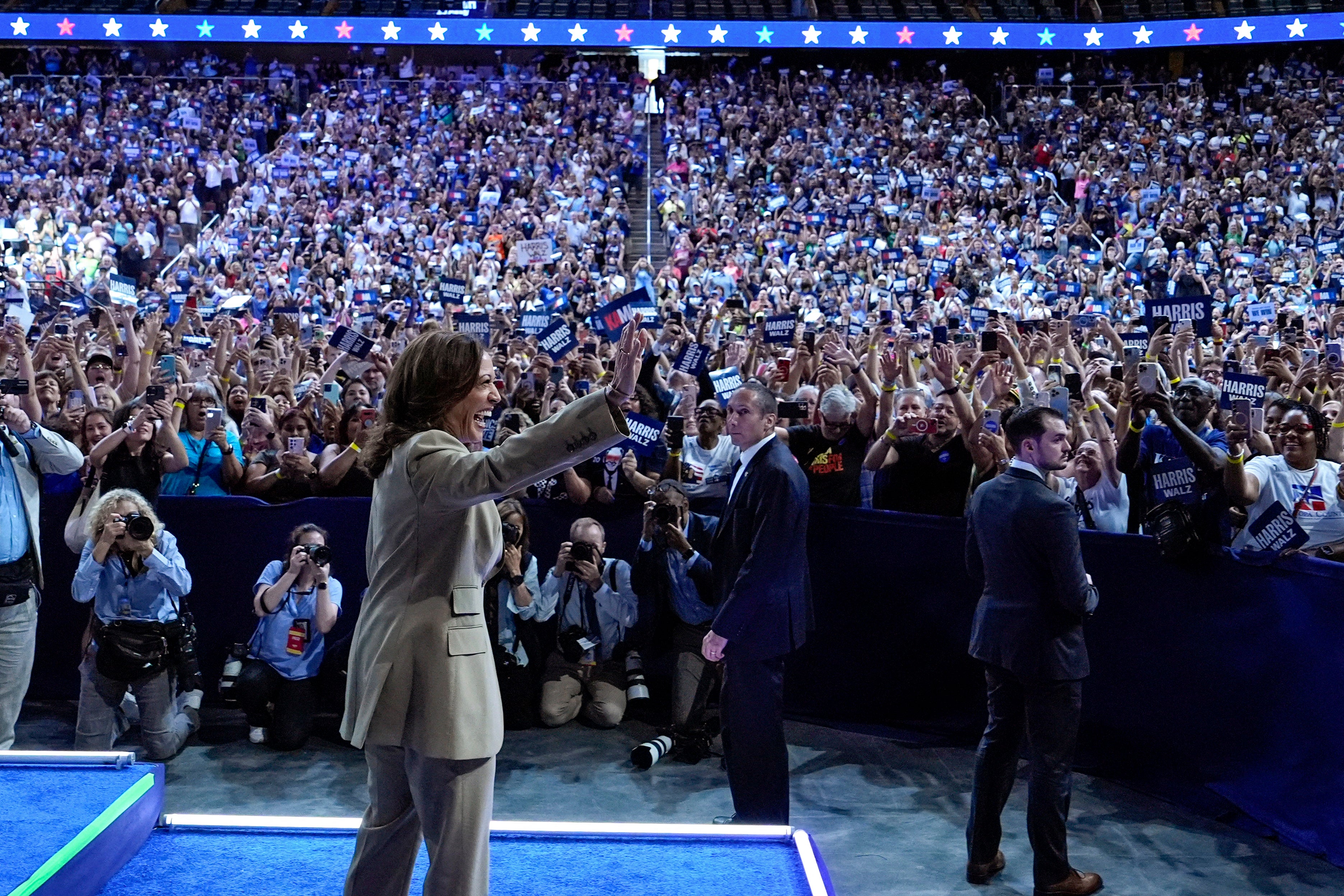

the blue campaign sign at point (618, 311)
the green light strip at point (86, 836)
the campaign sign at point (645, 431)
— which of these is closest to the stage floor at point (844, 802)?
the green light strip at point (86, 836)

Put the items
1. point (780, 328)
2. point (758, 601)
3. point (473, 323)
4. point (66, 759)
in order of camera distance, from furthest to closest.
Result: point (780, 328)
point (473, 323)
point (758, 601)
point (66, 759)

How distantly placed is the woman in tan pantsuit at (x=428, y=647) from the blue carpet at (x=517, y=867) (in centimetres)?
98

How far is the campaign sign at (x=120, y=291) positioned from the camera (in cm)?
872

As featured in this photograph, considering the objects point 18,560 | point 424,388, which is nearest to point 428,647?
point 424,388

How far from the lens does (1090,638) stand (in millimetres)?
5590

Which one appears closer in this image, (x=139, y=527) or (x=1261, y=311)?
(x=139, y=527)

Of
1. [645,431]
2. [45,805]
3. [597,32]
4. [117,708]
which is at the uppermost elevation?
[597,32]

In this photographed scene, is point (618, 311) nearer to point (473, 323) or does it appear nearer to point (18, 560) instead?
point (473, 323)

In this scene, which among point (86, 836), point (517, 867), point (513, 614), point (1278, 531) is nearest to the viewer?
point (86, 836)

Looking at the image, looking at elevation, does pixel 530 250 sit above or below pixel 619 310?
above

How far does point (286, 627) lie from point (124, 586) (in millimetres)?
762

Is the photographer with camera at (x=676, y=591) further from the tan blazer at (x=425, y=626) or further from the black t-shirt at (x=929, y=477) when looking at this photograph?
the tan blazer at (x=425, y=626)

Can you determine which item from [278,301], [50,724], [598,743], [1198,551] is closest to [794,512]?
[1198,551]

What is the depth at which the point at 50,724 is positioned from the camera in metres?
6.28
